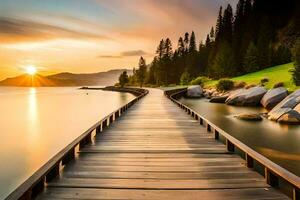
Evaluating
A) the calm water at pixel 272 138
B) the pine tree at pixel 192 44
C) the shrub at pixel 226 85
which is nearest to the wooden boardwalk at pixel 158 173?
the calm water at pixel 272 138

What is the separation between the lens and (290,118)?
19.5 m

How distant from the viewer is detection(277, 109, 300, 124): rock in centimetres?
1911

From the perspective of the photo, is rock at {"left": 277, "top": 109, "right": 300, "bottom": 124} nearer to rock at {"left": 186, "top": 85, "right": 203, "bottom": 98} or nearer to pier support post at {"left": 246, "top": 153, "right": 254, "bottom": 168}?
pier support post at {"left": 246, "top": 153, "right": 254, "bottom": 168}

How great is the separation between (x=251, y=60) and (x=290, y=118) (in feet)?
143

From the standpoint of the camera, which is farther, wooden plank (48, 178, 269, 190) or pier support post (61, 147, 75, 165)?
pier support post (61, 147, 75, 165)

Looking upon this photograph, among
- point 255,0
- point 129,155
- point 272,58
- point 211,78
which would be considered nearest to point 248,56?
point 272,58

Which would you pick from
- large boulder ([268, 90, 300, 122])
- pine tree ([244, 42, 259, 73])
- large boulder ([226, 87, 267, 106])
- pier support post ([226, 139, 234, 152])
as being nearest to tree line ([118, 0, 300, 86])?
pine tree ([244, 42, 259, 73])

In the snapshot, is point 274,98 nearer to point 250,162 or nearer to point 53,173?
point 250,162

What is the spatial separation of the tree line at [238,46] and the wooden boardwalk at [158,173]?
2191 inches

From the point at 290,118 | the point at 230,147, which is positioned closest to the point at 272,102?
the point at 290,118

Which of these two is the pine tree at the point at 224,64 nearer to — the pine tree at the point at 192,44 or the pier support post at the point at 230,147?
the pine tree at the point at 192,44

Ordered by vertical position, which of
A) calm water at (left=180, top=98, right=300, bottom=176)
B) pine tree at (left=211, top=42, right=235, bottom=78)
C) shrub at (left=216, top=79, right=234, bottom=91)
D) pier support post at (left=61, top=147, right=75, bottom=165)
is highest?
pine tree at (left=211, top=42, right=235, bottom=78)

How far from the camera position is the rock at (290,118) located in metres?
19.1

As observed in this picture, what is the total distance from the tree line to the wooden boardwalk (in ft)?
183
